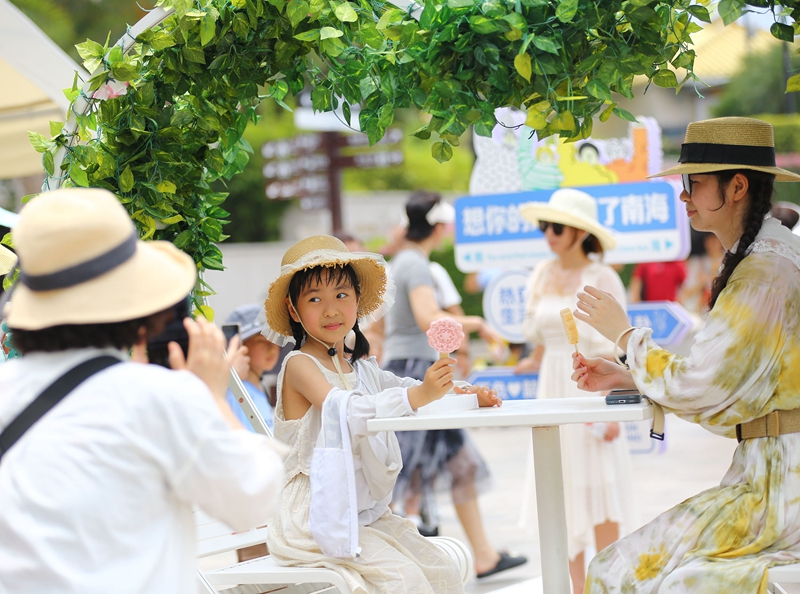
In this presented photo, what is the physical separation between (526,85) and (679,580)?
1445 millimetres

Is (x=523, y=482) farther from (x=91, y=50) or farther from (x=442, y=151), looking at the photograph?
(x=91, y=50)

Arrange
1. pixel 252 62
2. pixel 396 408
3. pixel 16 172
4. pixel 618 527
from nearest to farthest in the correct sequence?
pixel 396 408 → pixel 252 62 → pixel 618 527 → pixel 16 172

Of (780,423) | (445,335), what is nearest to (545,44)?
(445,335)

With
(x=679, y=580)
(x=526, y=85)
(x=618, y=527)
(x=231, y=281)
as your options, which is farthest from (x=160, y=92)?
(x=231, y=281)

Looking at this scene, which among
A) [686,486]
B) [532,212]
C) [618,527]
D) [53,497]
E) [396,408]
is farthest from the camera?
[686,486]

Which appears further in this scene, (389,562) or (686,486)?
(686,486)

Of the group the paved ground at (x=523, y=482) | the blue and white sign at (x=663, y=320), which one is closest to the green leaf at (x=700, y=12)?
the paved ground at (x=523, y=482)

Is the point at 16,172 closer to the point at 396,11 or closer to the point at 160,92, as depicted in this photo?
the point at 160,92

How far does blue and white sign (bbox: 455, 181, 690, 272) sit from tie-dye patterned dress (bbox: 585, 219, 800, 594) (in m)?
3.86

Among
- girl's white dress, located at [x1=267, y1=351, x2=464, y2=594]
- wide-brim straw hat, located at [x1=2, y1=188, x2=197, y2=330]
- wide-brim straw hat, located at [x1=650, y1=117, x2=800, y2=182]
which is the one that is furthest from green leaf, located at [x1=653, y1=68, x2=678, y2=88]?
wide-brim straw hat, located at [x1=2, y1=188, x2=197, y2=330]

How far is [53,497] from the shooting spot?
68.7 inches

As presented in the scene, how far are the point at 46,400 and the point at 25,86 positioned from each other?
15.2 feet

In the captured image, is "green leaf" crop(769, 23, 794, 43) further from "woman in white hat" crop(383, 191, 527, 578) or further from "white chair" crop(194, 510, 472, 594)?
"woman in white hat" crop(383, 191, 527, 578)

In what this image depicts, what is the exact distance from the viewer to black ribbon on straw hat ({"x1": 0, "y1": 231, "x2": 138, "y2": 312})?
182cm
